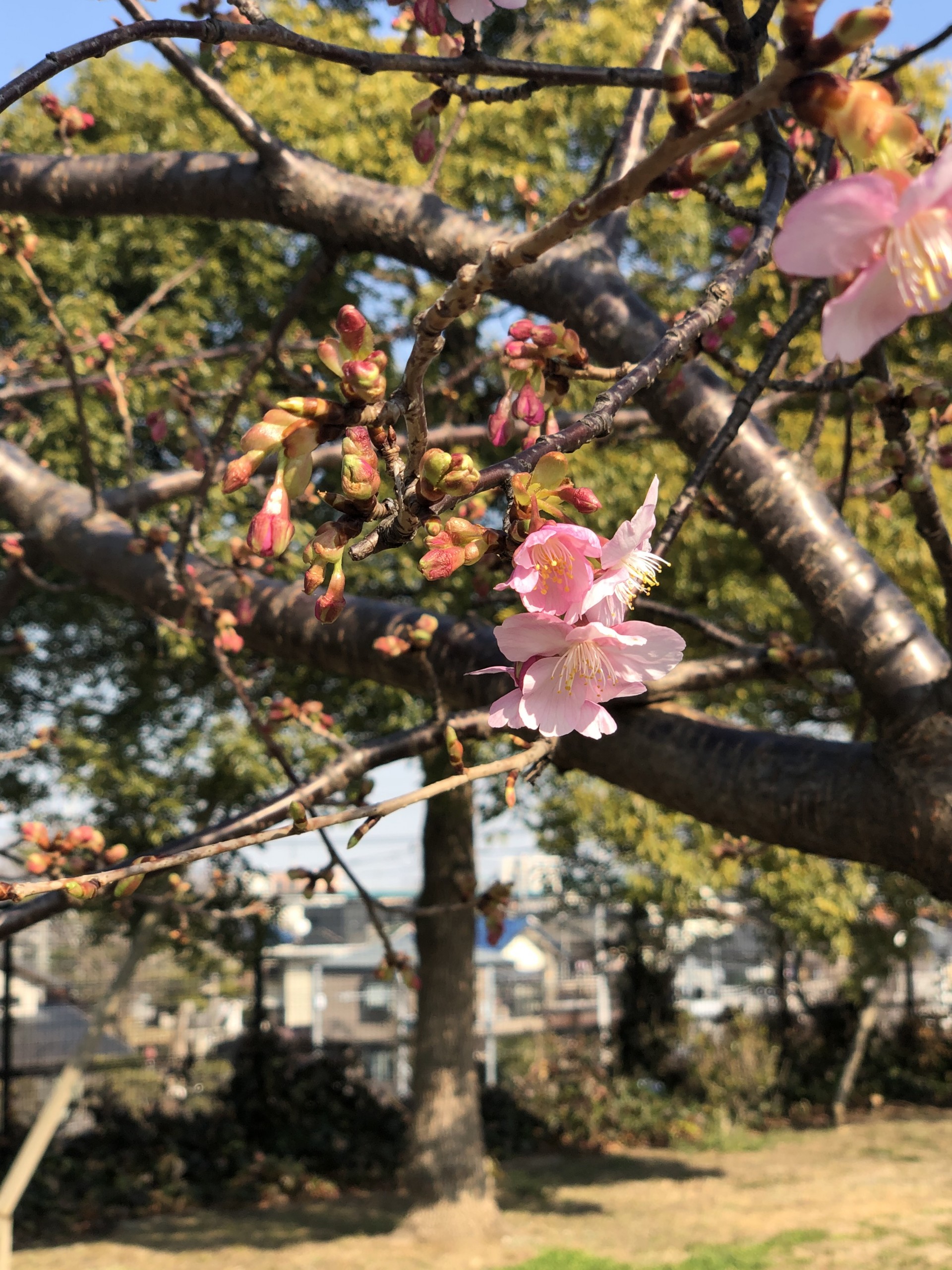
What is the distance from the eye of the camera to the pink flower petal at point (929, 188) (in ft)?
1.60

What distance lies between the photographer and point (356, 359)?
73cm

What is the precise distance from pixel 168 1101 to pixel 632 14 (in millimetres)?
9078

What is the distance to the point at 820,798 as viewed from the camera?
165 centimetres

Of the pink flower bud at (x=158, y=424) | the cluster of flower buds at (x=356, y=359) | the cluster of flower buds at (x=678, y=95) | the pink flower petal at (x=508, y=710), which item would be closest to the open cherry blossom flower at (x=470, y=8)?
the cluster of flower buds at (x=356, y=359)

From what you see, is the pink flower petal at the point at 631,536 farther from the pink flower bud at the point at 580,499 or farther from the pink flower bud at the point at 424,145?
the pink flower bud at the point at 424,145

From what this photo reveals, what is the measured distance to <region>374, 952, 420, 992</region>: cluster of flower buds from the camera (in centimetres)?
195

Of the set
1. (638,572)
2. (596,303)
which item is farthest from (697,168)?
(596,303)

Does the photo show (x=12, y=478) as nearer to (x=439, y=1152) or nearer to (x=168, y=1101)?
(x=439, y=1152)

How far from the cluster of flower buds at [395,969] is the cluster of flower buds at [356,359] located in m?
1.42

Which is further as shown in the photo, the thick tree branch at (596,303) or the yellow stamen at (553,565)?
the thick tree branch at (596,303)

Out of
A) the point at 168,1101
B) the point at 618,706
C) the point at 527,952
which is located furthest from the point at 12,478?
the point at 527,952

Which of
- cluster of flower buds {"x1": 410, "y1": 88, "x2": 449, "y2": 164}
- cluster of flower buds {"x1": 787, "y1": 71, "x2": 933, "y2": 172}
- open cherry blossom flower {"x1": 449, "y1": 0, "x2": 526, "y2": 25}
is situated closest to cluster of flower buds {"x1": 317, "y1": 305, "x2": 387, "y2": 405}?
cluster of flower buds {"x1": 787, "y1": 71, "x2": 933, "y2": 172}

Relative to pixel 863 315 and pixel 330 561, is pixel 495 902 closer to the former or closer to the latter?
pixel 330 561

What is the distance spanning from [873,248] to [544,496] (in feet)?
0.97
